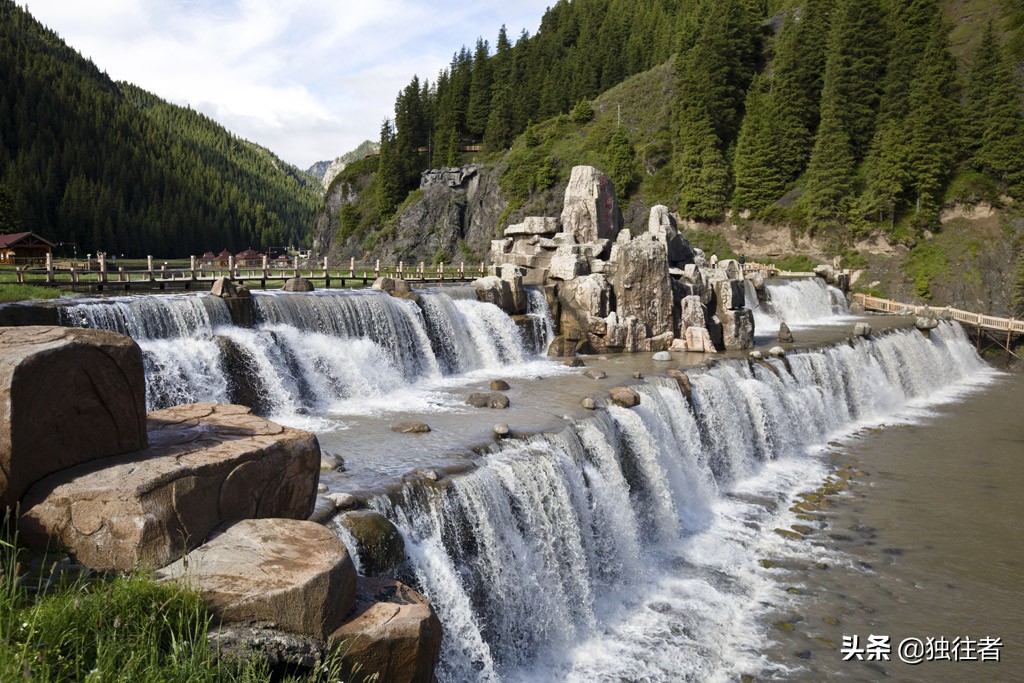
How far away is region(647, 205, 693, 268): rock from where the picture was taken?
99.0 ft

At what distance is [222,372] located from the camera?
14789 millimetres

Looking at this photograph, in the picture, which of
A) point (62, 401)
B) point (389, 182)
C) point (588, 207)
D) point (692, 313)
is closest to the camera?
point (62, 401)

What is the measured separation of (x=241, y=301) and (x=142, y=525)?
1304 cm

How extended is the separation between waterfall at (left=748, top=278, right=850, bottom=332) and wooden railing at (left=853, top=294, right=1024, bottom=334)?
9.47 feet

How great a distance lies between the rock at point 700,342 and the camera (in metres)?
23.7

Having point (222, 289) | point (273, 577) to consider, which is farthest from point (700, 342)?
point (273, 577)

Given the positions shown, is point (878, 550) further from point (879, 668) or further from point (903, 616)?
point (879, 668)

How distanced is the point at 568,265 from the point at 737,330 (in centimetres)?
705

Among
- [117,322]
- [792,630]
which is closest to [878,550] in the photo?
[792,630]

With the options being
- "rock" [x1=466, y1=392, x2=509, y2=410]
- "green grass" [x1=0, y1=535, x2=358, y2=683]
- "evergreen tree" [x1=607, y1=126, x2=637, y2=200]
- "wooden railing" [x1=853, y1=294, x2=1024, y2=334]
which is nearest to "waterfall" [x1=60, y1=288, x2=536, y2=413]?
"rock" [x1=466, y1=392, x2=509, y2=410]

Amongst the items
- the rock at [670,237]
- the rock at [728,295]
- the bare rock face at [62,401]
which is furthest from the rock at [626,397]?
the rock at [670,237]

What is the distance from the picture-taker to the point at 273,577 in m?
4.96

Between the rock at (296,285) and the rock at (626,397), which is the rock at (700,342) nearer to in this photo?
the rock at (626,397)

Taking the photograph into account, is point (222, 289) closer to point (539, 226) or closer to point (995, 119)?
point (539, 226)
